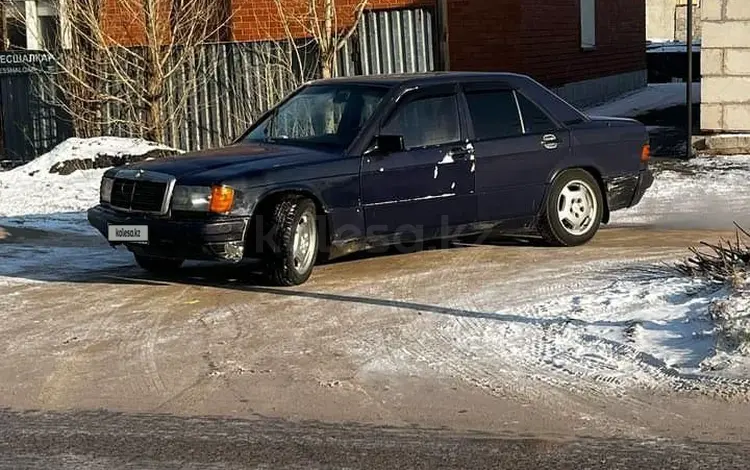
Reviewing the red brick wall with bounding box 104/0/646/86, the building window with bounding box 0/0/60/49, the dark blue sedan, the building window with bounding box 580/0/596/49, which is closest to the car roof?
the dark blue sedan

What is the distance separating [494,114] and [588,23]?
1549cm

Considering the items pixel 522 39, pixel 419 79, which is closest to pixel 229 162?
pixel 419 79

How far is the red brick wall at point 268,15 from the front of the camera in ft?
65.6

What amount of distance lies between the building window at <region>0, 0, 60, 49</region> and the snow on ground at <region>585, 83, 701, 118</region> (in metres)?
9.73

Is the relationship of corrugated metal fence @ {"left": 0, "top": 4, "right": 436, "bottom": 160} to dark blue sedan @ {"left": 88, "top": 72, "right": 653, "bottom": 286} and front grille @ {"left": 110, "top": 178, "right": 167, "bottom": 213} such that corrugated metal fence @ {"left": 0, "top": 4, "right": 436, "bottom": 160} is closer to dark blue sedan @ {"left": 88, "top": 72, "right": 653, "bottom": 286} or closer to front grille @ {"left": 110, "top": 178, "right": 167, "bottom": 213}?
dark blue sedan @ {"left": 88, "top": 72, "right": 653, "bottom": 286}

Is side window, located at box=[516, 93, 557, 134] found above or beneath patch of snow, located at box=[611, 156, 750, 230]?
above

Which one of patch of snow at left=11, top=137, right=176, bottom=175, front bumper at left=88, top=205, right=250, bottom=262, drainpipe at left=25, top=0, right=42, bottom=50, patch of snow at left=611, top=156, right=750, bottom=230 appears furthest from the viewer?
drainpipe at left=25, top=0, right=42, bottom=50

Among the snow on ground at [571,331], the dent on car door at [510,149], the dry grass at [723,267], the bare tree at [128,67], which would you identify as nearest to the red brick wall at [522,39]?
the bare tree at [128,67]

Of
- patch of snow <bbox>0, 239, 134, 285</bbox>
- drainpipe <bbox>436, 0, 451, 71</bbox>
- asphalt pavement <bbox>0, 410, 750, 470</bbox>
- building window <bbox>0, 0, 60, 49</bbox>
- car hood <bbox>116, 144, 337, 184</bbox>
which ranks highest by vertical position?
building window <bbox>0, 0, 60, 49</bbox>

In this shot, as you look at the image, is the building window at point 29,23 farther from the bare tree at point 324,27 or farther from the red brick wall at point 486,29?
the bare tree at point 324,27

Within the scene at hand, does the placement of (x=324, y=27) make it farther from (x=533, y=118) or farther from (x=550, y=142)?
(x=550, y=142)

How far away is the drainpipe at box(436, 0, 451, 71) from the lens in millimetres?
17953

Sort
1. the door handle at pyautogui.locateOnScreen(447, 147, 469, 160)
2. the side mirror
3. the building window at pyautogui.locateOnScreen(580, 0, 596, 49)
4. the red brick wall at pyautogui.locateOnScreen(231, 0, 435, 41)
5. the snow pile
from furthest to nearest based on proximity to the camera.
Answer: the building window at pyautogui.locateOnScreen(580, 0, 596, 49)
the red brick wall at pyautogui.locateOnScreen(231, 0, 435, 41)
the door handle at pyautogui.locateOnScreen(447, 147, 469, 160)
the side mirror
the snow pile

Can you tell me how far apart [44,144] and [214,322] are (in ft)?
39.5
